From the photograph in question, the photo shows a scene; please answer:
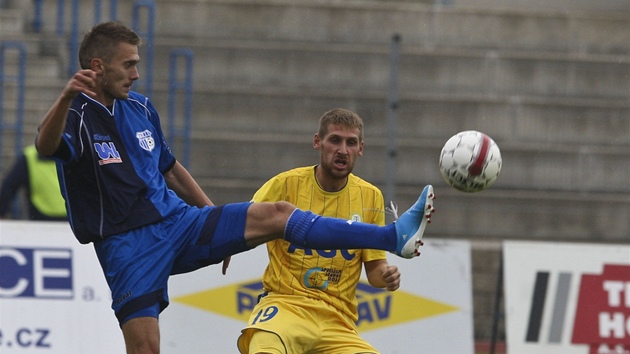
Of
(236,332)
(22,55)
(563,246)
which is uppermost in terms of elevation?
(22,55)

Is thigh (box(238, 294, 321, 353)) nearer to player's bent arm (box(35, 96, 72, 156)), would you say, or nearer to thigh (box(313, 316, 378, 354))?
thigh (box(313, 316, 378, 354))

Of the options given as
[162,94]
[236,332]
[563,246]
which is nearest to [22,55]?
[162,94]

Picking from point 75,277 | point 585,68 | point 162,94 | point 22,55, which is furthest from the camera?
point 585,68

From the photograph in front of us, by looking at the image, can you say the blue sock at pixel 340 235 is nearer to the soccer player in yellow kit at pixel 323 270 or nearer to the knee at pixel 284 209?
the knee at pixel 284 209

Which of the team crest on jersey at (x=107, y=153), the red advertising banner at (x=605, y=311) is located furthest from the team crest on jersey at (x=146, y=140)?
the red advertising banner at (x=605, y=311)

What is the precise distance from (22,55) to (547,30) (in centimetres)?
620

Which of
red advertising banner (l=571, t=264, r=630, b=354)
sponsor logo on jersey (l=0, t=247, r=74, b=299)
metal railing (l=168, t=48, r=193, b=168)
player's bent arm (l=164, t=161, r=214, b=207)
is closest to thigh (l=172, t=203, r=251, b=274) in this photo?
player's bent arm (l=164, t=161, r=214, b=207)

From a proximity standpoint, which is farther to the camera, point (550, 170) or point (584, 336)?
point (550, 170)

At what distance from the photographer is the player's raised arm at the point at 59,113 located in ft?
17.5

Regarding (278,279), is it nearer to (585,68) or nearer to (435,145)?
(435,145)

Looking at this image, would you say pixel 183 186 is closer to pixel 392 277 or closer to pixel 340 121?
pixel 340 121

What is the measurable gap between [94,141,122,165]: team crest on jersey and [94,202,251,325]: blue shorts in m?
0.38

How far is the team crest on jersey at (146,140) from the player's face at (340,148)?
0.94 m

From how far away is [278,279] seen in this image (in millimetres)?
6438
